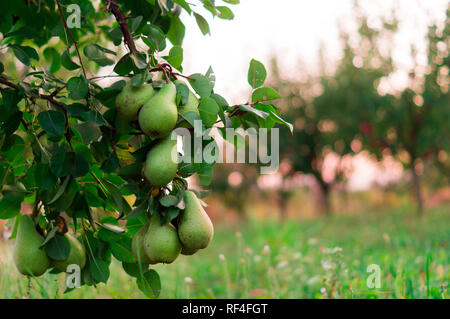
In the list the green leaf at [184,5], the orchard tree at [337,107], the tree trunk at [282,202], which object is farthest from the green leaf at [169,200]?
the tree trunk at [282,202]

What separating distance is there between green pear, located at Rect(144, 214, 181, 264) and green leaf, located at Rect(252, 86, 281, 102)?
51 cm

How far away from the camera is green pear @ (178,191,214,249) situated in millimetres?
1228

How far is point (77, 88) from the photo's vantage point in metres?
Result: 1.35

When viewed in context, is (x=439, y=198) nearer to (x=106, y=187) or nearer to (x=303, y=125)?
(x=303, y=125)

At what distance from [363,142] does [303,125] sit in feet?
8.99

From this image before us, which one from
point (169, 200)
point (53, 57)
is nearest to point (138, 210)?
point (169, 200)

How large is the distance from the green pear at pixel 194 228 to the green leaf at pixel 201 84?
1.15ft

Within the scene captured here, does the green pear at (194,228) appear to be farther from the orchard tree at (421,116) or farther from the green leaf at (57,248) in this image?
the orchard tree at (421,116)

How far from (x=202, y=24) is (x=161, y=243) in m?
0.89

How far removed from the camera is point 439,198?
13.6 meters

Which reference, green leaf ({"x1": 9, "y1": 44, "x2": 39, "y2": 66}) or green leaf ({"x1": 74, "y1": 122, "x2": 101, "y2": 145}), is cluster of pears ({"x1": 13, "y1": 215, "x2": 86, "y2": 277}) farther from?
green leaf ({"x1": 9, "y1": 44, "x2": 39, "y2": 66})

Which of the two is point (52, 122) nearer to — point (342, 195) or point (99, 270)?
point (99, 270)
